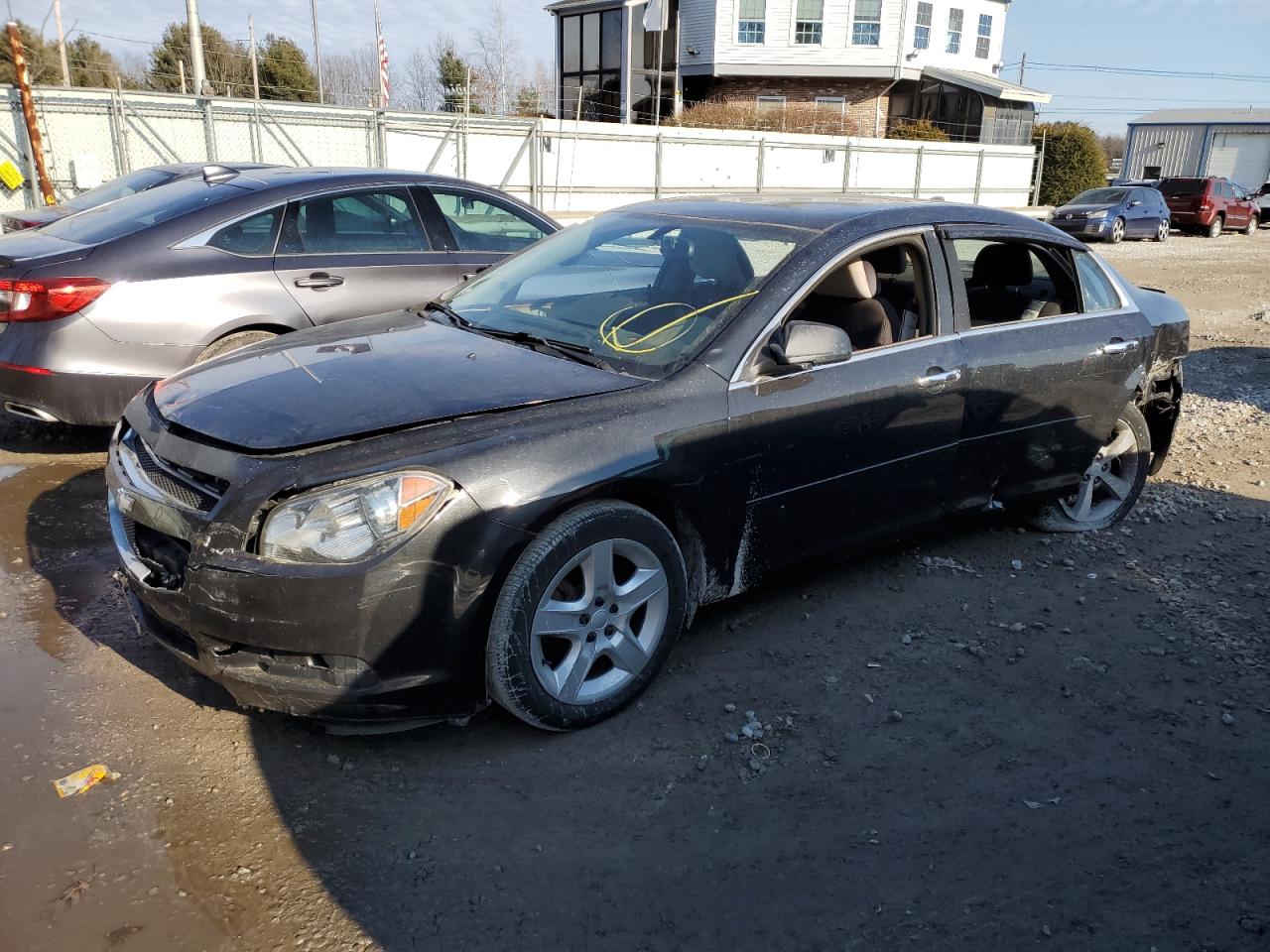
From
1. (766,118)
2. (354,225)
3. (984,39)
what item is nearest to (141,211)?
(354,225)

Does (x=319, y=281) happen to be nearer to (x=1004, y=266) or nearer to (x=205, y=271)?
(x=205, y=271)

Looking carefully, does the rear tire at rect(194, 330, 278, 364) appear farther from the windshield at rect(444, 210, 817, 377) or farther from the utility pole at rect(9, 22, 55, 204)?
the utility pole at rect(9, 22, 55, 204)

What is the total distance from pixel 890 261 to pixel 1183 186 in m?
30.5

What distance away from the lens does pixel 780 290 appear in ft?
12.5

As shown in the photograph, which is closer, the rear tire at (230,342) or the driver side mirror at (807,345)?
the driver side mirror at (807,345)

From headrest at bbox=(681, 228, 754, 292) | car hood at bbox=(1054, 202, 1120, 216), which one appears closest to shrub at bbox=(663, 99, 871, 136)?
car hood at bbox=(1054, 202, 1120, 216)

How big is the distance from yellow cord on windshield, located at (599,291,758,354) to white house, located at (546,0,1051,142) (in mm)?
37372

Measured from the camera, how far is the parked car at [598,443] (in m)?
2.92

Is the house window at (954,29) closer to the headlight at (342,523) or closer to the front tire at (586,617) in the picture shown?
the front tire at (586,617)

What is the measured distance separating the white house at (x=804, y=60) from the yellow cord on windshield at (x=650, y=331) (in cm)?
3737

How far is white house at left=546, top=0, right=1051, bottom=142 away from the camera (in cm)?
3931

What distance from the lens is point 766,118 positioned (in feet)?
124

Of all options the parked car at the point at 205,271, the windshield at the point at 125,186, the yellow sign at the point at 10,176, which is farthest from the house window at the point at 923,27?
the parked car at the point at 205,271

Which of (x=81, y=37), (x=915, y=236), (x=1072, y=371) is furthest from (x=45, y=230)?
(x=81, y=37)
